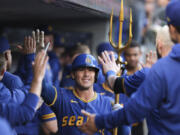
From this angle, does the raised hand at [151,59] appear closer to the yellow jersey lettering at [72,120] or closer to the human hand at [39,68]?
the yellow jersey lettering at [72,120]

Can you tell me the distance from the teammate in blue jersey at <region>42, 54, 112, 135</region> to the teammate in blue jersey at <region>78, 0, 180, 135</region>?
3.07 ft

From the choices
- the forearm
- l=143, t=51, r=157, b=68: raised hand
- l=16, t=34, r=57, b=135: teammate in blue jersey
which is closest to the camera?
the forearm

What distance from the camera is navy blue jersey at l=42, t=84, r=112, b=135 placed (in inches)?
119

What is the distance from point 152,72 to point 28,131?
8.47 ft

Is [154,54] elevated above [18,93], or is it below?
above

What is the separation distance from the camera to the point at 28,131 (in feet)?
13.6

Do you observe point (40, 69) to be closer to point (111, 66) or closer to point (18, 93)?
point (18, 93)

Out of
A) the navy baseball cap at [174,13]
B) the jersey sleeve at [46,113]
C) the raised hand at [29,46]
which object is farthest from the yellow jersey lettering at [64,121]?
the navy baseball cap at [174,13]

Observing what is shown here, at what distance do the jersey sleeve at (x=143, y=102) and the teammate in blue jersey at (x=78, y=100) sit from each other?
0.89 m

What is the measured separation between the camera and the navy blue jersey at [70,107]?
3.03 m

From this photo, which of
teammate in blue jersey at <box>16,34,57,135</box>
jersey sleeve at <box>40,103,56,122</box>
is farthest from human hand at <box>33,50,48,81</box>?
jersey sleeve at <box>40,103,56,122</box>

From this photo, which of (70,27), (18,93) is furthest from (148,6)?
(18,93)

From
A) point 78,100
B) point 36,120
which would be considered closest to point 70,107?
point 78,100

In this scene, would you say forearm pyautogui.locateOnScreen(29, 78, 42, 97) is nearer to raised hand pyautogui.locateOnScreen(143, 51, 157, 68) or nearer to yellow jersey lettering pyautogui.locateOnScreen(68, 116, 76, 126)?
yellow jersey lettering pyautogui.locateOnScreen(68, 116, 76, 126)
